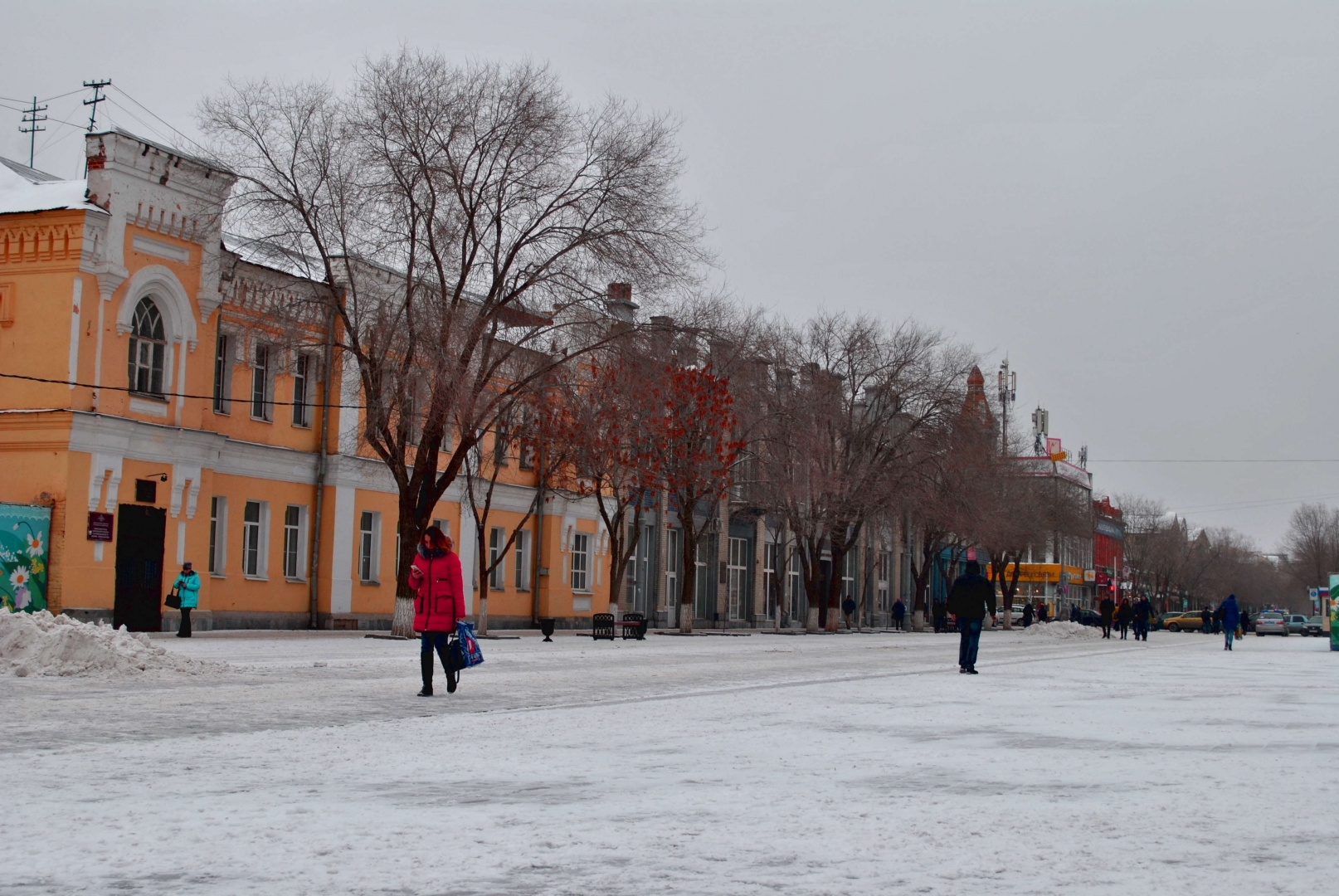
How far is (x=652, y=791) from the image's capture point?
28.0 ft

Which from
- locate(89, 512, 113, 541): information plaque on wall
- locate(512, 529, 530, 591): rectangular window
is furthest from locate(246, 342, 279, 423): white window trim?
locate(512, 529, 530, 591): rectangular window

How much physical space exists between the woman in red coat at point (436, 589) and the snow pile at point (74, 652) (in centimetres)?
451

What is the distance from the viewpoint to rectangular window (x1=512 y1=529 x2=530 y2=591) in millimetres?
51094

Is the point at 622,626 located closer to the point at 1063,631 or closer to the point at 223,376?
the point at 223,376

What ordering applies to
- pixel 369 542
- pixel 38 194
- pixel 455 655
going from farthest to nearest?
pixel 369 542, pixel 38 194, pixel 455 655

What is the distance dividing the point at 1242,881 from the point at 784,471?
150 feet

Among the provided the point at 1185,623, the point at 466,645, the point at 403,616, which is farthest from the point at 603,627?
the point at 1185,623

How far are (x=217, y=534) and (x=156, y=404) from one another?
4601mm

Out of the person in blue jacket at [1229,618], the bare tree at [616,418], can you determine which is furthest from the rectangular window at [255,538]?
the person in blue jacket at [1229,618]

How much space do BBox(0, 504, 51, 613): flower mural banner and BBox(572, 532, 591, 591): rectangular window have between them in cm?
2323

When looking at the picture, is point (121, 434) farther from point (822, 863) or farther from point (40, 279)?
point (822, 863)

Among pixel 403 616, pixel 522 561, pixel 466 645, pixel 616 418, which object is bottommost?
pixel 466 645

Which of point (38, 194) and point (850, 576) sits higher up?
point (38, 194)

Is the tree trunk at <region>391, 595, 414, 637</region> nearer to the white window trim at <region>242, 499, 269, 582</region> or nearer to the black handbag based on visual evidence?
the white window trim at <region>242, 499, 269, 582</region>
